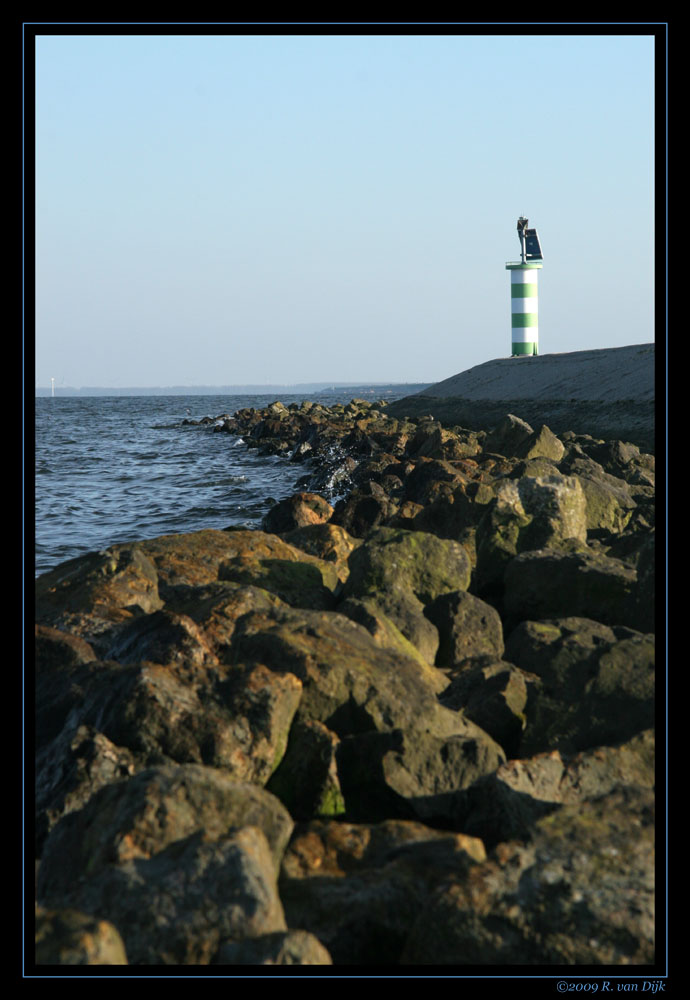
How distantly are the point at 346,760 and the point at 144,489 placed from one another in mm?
15302

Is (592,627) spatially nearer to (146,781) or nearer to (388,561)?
(388,561)

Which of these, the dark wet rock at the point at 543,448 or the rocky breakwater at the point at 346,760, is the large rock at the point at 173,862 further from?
the dark wet rock at the point at 543,448

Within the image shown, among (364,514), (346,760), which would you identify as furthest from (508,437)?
(346,760)

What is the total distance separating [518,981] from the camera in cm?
245

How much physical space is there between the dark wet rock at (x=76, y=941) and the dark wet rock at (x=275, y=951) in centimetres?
28

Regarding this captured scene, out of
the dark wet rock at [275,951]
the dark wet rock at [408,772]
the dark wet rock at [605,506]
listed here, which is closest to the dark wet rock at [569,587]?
the dark wet rock at [605,506]

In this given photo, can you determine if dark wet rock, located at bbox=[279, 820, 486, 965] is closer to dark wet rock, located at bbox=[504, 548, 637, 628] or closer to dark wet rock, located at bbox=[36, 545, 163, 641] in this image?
dark wet rock, located at bbox=[36, 545, 163, 641]

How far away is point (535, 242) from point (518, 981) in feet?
127

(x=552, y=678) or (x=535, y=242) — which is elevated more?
(x=535, y=242)

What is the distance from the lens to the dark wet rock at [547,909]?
253cm

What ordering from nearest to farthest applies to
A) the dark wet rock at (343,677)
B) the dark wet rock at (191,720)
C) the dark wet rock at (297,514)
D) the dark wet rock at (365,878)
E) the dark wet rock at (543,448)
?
the dark wet rock at (365,878), the dark wet rock at (191,720), the dark wet rock at (343,677), the dark wet rock at (297,514), the dark wet rock at (543,448)

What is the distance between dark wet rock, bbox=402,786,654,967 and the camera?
2.53 m

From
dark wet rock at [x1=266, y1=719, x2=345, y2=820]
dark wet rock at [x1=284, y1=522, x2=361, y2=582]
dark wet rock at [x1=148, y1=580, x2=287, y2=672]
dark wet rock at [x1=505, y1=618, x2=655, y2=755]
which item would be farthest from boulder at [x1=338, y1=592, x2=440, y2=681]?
dark wet rock at [x1=284, y1=522, x2=361, y2=582]
